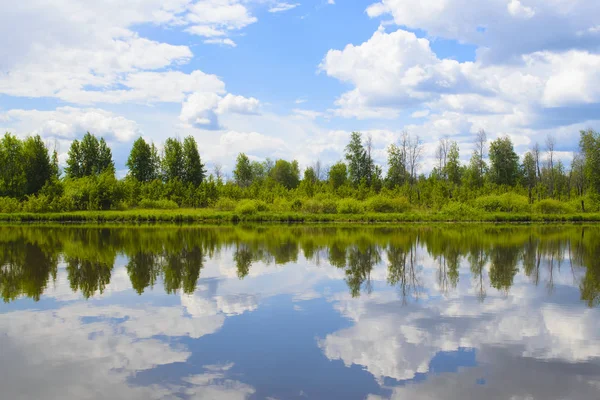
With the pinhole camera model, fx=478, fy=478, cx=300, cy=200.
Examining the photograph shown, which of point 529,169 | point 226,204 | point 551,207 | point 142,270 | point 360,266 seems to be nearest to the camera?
point 142,270

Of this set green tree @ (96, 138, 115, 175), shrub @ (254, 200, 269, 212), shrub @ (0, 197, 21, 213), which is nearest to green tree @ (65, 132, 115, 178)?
green tree @ (96, 138, 115, 175)

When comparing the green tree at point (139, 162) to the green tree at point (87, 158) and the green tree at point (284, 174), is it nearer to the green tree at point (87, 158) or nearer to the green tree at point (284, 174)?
the green tree at point (87, 158)

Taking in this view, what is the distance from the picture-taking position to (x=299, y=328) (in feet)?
29.4

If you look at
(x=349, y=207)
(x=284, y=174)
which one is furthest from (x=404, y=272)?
(x=284, y=174)

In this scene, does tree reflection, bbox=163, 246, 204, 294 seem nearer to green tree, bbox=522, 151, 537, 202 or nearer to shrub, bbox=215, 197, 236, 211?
shrub, bbox=215, 197, 236, 211

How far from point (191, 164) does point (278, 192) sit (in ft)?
49.4

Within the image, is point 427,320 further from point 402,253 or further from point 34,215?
point 34,215

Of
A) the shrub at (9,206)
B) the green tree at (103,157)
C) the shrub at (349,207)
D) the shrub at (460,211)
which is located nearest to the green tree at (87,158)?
the green tree at (103,157)

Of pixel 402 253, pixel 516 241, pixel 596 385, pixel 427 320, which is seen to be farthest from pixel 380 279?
pixel 516 241

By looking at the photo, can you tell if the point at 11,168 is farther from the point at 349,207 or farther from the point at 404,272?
the point at 404,272

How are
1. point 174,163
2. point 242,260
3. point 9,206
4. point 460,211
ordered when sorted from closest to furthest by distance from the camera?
point 242,260
point 460,211
point 9,206
point 174,163

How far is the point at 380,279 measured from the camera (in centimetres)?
1399

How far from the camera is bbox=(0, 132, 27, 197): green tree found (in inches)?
Result: 2002

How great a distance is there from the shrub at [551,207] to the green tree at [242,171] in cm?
4558
